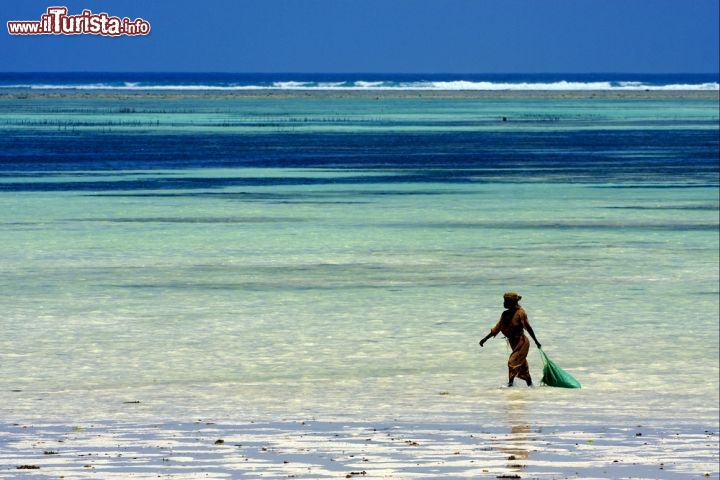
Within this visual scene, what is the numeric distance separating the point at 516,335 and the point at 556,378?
655mm

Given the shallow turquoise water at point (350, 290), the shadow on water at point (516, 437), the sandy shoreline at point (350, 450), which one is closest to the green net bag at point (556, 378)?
the shallow turquoise water at point (350, 290)

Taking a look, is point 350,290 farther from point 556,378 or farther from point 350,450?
point 350,450

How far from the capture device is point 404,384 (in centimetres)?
1717

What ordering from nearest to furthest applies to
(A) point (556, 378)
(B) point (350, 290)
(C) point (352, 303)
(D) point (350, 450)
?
(D) point (350, 450), (A) point (556, 378), (C) point (352, 303), (B) point (350, 290)

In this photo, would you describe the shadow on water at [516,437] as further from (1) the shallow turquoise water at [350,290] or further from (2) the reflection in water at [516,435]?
(1) the shallow turquoise water at [350,290]

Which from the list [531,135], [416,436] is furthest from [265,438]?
[531,135]

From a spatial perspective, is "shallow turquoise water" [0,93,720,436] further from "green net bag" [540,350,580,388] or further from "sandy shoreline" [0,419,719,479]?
"sandy shoreline" [0,419,719,479]

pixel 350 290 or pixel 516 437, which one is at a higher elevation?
pixel 350 290

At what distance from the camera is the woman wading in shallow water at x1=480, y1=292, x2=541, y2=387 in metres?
16.8

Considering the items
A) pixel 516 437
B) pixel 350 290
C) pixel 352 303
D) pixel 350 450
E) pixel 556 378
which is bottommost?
pixel 350 450

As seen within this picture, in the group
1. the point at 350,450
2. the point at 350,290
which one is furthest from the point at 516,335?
the point at 350,290

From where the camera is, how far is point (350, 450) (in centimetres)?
1309

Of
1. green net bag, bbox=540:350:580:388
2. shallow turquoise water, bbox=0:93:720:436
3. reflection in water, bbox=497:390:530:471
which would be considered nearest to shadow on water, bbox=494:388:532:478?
reflection in water, bbox=497:390:530:471

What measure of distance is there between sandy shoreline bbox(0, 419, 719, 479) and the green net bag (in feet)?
8.07
